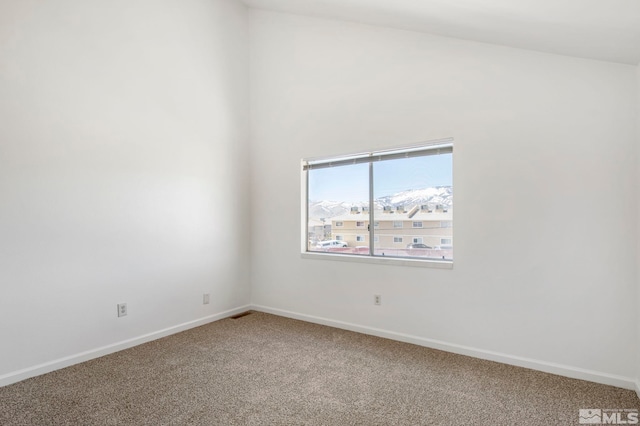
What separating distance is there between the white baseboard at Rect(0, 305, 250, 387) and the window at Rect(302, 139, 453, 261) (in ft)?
4.75

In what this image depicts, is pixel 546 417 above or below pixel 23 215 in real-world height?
below

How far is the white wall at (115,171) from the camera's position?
260 cm

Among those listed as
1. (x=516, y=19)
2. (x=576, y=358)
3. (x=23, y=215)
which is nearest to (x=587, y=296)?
(x=576, y=358)

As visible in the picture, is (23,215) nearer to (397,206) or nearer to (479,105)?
(397,206)

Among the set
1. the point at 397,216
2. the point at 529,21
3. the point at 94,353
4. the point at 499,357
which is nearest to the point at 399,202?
the point at 397,216

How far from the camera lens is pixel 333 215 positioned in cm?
400

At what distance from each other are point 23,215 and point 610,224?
13.8 feet

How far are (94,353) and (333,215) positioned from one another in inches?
101

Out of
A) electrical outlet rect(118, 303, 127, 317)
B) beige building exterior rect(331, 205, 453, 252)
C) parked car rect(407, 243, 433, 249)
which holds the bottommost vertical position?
electrical outlet rect(118, 303, 127, 317)


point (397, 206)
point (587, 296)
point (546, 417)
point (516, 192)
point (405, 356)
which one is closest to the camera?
point (546, 417)

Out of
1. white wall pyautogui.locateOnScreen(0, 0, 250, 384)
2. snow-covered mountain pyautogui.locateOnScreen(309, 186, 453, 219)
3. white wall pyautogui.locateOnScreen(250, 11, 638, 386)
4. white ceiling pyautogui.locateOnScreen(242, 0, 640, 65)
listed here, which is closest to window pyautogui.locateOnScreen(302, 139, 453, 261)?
snow-covered mountain pyautogui.locateOnScreen(309, 186, 453, 219)

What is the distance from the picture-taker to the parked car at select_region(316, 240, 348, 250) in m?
3.93

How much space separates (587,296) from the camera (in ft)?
8.30

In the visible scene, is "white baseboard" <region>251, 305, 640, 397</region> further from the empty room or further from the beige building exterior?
the beige building exterior
